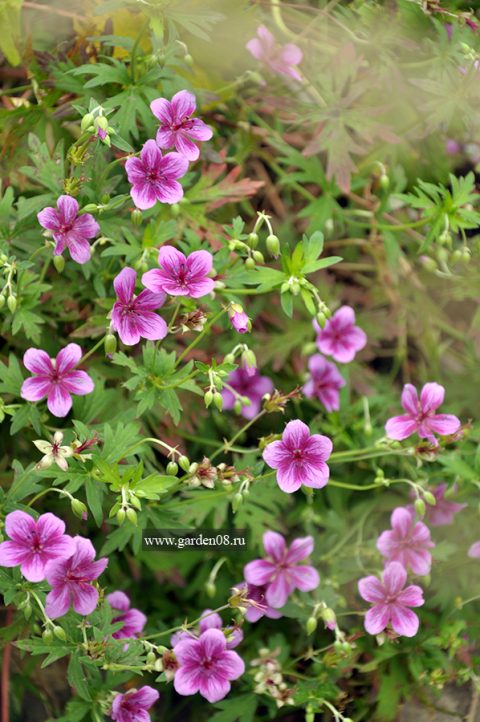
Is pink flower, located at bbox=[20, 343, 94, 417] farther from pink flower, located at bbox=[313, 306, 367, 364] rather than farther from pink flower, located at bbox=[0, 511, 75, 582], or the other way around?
pink flower, located at bbox=[313, 306, 367, 364]

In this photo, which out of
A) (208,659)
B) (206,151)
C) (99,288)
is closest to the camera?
(208,659)

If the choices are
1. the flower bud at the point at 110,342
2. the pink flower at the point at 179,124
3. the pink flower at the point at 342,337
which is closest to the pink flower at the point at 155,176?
the pink flower at the point at 179,124

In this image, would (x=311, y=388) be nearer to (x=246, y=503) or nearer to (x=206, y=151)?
(x=246, y=503)

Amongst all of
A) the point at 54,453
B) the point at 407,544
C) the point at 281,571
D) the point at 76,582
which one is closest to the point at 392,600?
the point at 407,544

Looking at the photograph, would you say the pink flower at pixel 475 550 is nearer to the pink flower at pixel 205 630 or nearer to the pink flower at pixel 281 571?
the pink flower at pixel 281 571

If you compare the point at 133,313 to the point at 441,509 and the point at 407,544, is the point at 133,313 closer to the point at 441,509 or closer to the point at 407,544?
the point at 407,544

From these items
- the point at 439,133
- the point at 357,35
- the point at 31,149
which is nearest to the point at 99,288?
the point at 31,149
